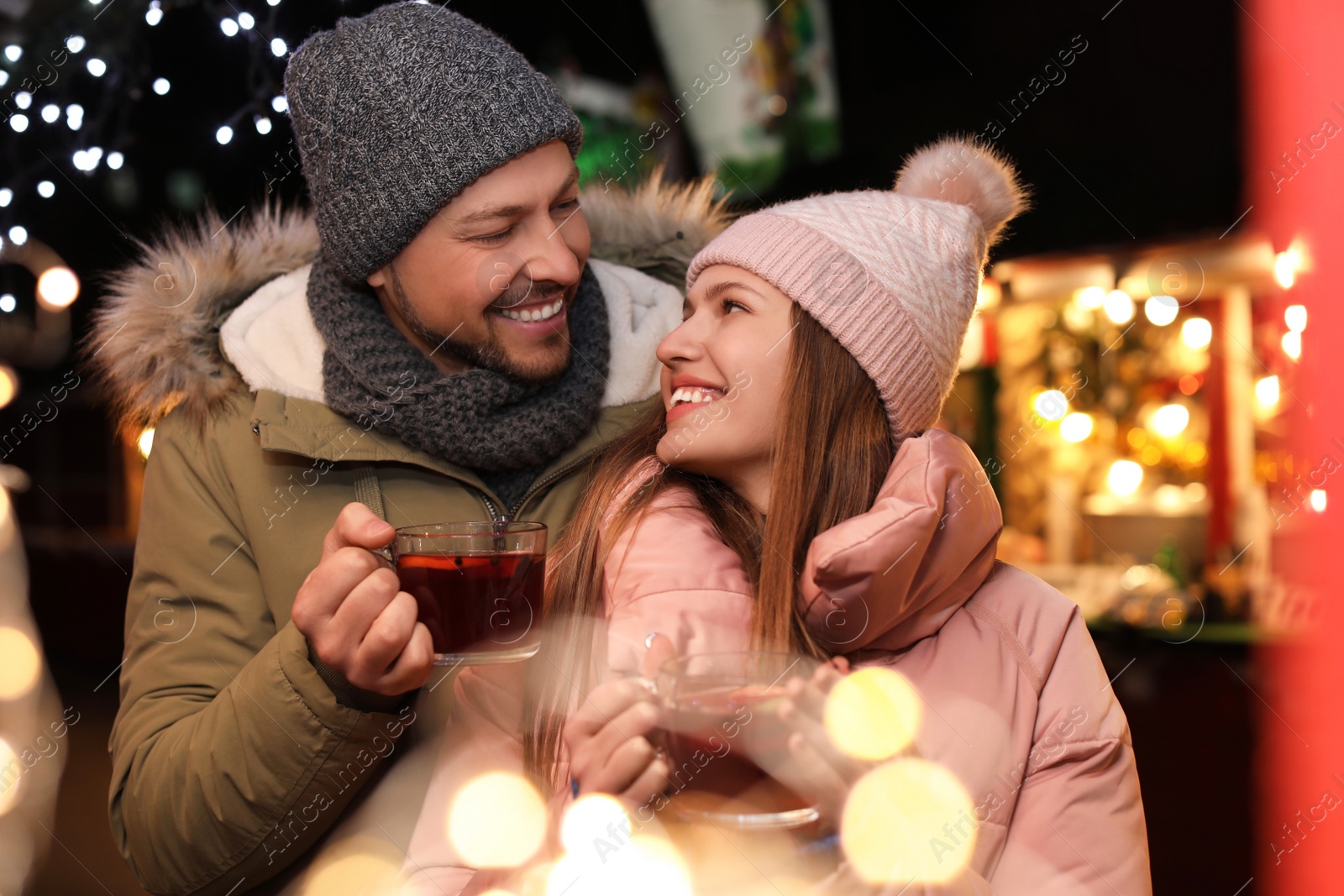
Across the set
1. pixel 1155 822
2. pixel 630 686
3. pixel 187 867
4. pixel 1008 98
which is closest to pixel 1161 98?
pixel 1008 98

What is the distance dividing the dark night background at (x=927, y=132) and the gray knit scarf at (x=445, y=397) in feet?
1.93

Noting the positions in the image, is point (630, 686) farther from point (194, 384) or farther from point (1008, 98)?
point (1008, 98)

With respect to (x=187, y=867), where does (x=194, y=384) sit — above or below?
above

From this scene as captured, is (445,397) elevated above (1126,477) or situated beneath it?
elevated above

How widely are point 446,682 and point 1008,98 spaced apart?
3.30 m

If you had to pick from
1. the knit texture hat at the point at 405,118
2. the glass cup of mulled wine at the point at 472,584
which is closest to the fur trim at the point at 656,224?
the knit texture hat at the point at 405,118

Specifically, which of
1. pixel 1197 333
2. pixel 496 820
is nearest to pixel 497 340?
pixel 496 820

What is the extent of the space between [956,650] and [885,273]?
538mm

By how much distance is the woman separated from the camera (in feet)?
4.08

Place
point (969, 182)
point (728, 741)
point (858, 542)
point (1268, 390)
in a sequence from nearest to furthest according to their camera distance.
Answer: point (728, 741), point (858, 542), point (969, 182), point (1268, 390)

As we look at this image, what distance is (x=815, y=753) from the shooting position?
955mm

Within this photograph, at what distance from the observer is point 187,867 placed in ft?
4.73

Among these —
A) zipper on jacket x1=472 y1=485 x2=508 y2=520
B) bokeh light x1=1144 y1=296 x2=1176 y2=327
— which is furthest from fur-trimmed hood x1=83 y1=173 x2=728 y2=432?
bokeh light x1=1144 y1=296 x2=1176 y2=327

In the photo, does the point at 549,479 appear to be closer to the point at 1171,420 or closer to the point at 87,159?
the point at 87,159
